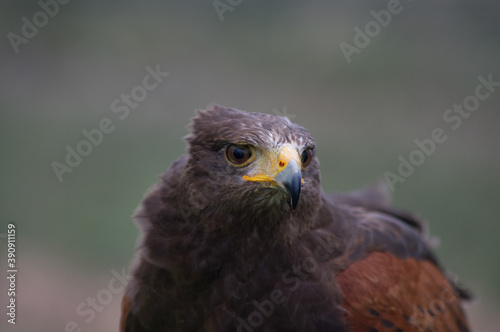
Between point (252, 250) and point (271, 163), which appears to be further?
point (252, 250)

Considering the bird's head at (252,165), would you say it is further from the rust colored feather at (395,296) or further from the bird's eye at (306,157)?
the rust colored feather at (395,296)

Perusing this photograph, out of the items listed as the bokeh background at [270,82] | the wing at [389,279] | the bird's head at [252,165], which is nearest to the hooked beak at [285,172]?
the bird's head at [252,165]

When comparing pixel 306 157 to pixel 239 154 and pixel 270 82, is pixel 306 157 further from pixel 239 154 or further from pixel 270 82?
pixel 270 82

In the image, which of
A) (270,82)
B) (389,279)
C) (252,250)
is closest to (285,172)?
(252,250)

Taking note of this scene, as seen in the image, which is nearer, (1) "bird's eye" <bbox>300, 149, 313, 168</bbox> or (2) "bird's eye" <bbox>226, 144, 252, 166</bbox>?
(2) "bird's eye" <bbox>226, 144, 252, 166</bbox>

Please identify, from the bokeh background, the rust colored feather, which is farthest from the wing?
the bokeh background

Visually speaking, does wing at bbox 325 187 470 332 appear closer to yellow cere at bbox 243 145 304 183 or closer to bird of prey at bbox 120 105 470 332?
bird of prey at bbox 120 105 470 332

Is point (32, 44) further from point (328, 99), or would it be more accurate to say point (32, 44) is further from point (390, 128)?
point (390, 128)
